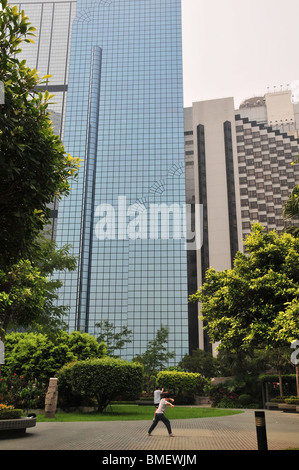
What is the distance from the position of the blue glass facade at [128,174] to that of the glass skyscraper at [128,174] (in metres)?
0.22

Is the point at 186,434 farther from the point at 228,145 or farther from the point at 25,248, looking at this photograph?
the point at 228,145

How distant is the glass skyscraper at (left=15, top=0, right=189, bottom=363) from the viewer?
81.1 meters

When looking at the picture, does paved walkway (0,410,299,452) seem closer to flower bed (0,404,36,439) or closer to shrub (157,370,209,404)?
flower bed (0,404,36,439)

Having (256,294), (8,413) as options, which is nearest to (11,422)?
(8,413)

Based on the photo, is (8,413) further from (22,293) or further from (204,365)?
(204,365)

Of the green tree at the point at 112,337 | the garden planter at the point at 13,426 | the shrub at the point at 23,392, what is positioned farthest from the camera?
the green tree at the point at 112,337

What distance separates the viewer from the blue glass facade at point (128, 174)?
81.1 metres

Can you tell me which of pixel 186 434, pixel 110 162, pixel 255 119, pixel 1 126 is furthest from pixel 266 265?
pixel 255 119

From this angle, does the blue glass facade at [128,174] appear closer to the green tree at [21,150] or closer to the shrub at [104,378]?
→ the shrub at [104,378]

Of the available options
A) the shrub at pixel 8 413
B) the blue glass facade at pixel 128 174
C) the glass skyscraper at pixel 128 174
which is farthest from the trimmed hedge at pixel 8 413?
the glass skyscraper at pixel 128 174

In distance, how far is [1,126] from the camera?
6547 mm

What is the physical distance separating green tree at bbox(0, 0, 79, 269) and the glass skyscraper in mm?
73054

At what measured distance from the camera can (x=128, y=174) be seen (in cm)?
8850

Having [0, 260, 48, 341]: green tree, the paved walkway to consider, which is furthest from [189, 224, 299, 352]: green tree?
[0, 260, 48, 341]: green tree
